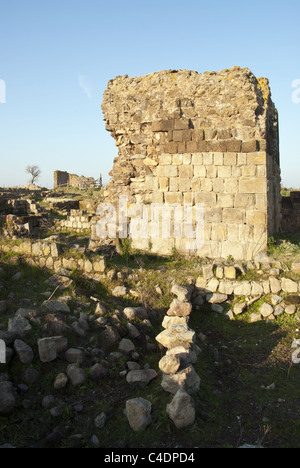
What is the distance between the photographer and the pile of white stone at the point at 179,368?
291cm

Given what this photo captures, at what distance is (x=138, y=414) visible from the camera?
293cm

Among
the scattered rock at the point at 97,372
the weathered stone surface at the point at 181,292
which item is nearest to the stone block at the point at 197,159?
the weathered stone surface at the point at 181,292

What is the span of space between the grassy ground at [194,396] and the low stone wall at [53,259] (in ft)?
1.10

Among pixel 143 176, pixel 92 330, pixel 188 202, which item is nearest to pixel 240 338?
pixel 92 330

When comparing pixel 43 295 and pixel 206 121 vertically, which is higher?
pixel 206 121

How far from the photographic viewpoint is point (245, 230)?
6824mm

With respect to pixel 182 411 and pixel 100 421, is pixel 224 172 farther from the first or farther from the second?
pixel 100 421

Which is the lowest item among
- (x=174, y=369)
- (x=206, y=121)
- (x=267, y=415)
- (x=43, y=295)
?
(x=267, y=415)

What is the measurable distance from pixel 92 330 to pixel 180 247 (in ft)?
11.3

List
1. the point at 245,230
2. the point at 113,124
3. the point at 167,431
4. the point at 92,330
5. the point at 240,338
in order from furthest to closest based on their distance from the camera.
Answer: the point at 113,124 → the point at 245,230 → the point at 240,338 → the point at 92,330 → the point at 167,431

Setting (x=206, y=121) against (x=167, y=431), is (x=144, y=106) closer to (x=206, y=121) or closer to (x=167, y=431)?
(x=206, y=121)

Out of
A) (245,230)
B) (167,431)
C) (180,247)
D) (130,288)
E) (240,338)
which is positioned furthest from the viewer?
(180,247)
